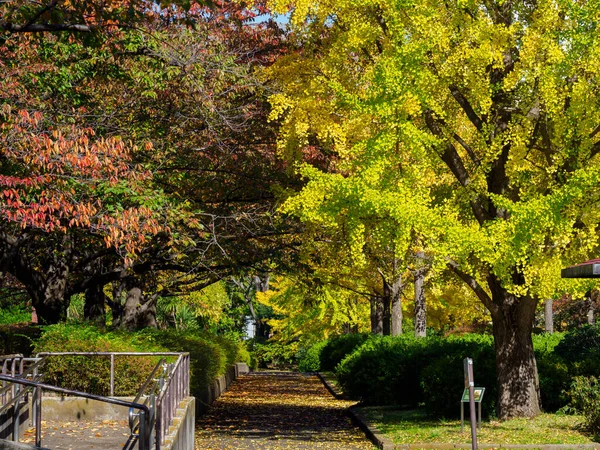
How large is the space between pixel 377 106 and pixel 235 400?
1527cm

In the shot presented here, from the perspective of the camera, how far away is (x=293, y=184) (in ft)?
72.5

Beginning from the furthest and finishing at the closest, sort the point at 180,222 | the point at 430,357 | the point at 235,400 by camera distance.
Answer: the point at 235,400
the point at 430,357
the point at 180,222

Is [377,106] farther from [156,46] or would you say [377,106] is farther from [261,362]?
[261,362]

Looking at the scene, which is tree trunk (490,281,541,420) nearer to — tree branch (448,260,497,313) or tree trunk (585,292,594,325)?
tree branch (448,260,497,313)

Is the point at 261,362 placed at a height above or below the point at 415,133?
below

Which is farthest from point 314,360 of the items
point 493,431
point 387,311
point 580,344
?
point 493,431

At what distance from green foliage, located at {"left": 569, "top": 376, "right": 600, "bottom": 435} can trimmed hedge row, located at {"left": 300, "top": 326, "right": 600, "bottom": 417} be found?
511 millimetres

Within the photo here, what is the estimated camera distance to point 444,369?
1912 cm

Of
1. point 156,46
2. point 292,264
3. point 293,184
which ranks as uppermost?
point 156,46

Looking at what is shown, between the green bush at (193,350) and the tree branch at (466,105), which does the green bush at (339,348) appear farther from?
the tree branch at (466,105)

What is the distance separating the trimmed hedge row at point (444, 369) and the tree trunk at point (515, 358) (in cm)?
67

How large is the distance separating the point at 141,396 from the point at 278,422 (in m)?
10.5

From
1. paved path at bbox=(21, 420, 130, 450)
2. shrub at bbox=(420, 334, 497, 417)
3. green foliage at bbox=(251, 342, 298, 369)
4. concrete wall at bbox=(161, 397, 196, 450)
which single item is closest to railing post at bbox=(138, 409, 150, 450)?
concrete wall at bbox=(161, 397, 196, 450)

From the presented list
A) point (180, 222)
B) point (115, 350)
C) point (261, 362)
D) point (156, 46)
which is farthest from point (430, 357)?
point (261, 362)
